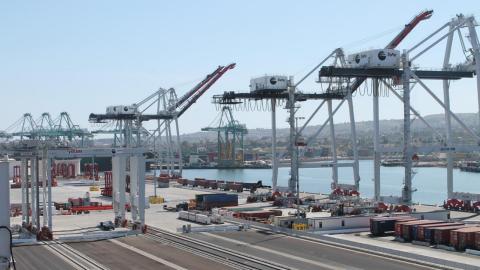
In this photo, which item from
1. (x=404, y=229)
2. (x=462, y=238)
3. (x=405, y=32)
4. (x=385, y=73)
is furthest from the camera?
(x=405, y=32)

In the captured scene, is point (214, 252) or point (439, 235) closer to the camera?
point (214, 252)

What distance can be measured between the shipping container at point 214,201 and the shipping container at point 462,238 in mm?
36662

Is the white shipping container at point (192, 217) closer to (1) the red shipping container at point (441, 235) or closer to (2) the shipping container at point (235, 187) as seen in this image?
(1) the red shipping container at point (441, 235)

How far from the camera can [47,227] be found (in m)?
52.6

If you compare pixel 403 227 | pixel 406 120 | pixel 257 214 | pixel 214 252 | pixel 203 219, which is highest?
pixel 406 120

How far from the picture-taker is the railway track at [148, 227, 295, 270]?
39.1 metres

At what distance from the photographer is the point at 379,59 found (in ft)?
231

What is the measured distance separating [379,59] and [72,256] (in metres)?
39.8

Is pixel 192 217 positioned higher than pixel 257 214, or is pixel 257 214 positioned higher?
pixel 257 214

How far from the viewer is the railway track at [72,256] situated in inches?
1565

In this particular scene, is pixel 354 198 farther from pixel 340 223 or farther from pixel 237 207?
pixel 340 223

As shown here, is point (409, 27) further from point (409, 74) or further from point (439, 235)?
point (439, 235)

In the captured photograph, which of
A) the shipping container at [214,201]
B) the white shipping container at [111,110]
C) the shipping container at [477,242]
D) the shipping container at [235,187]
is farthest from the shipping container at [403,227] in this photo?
the white shipping container at [111,110]

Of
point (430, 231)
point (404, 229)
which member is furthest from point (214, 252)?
point (430, 231)
